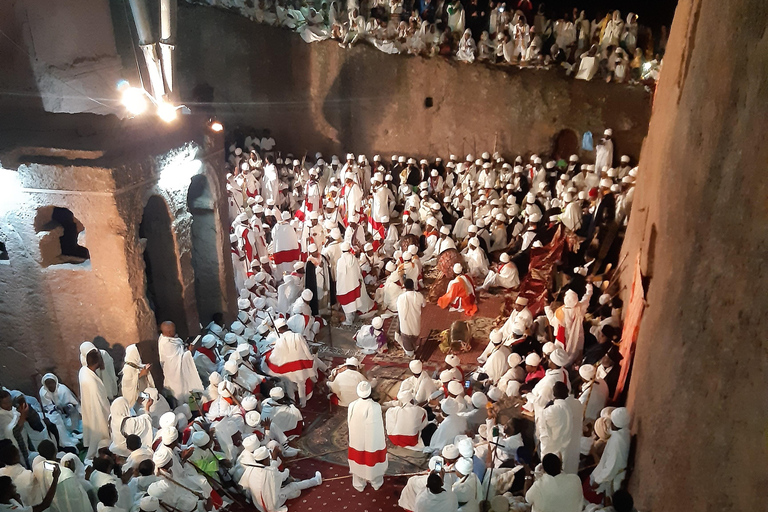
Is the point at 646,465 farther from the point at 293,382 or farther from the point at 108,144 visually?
the point at 108,144

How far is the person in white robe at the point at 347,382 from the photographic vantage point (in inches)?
335

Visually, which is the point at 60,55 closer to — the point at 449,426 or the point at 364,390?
the point at 364,390

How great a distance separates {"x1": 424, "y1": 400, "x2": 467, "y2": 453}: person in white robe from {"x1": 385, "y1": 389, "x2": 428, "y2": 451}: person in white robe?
1.05 ft

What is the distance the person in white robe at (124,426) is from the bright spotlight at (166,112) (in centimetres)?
410

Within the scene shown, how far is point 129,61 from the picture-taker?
529 inches

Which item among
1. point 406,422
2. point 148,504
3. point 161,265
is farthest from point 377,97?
point 148,504

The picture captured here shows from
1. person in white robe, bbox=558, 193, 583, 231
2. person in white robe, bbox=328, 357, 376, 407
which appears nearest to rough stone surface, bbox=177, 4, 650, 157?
person in white robe, bbox=558, 193, 583, 231

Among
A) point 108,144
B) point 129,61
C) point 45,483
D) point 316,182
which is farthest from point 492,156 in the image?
point 45,483

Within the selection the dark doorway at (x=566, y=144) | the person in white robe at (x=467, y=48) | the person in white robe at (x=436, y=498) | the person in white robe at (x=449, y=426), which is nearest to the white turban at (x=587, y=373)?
the person in white robe at (x=449, y=426)

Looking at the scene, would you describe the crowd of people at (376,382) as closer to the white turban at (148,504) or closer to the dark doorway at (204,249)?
the white turban at (148,504)

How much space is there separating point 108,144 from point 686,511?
7.61 m

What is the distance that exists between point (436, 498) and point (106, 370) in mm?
4832

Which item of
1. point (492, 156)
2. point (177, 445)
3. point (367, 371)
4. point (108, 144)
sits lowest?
point (367, 371)

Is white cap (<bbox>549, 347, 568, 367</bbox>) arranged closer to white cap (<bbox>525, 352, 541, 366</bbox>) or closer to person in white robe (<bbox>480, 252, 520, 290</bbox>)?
white cap (<bbox>525, 352, 541, 366</bbox>)
